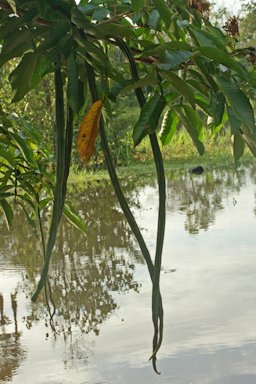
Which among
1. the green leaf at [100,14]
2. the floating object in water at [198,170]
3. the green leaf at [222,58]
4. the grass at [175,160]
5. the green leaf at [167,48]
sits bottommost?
the floating object in water at [198,170]

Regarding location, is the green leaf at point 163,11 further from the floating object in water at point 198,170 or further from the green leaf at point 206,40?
the floating object in water at point 198,170

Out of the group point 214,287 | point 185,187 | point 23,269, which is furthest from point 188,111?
point 185,187

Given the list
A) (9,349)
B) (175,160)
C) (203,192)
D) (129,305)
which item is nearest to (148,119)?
(9,349)

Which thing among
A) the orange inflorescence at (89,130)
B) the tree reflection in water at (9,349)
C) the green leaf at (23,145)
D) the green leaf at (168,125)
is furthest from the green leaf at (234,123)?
the tree reflection in water at (9,349)

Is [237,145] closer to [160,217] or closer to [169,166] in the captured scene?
[160,217]

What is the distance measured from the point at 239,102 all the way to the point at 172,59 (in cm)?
7

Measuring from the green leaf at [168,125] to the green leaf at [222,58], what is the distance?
26 centimetres

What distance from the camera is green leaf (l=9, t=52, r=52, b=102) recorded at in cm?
87

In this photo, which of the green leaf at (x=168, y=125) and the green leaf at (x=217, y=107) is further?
the green leaf at (x=168, y=125)

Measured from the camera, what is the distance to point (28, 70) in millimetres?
890

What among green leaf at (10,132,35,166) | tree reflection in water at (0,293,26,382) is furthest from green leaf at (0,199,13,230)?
tree reflection in water at (0,293,26,382)

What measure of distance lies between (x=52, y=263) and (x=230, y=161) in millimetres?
6511

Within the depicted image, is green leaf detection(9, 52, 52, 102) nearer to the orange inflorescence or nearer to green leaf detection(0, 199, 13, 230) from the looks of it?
the orange inflorescence

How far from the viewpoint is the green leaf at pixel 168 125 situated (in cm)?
104
